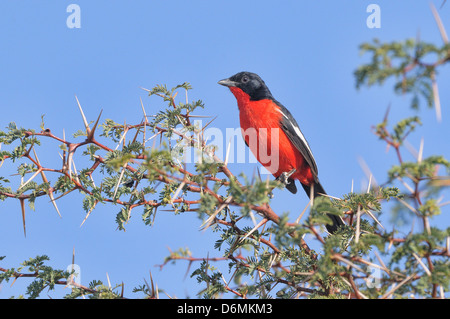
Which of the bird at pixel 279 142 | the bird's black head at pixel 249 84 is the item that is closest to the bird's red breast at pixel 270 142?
the bird at pixel 279 142

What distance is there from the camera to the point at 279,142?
6.53 meters

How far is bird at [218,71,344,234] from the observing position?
258 inches

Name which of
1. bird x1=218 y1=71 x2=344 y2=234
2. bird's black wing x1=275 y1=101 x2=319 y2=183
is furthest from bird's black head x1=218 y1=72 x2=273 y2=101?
bird's black wing x1=275 y1=101 x2=319 y2=183

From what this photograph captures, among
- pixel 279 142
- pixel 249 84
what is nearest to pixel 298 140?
pixel 279 142

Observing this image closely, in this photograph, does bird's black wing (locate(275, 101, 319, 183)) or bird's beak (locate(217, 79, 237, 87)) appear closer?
bird's black wing (locate(275, 101, 319, 183))

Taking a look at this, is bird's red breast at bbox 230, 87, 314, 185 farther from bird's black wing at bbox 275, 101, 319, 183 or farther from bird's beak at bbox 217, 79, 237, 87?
bird's beak at bbox 217, 79, 237, 87

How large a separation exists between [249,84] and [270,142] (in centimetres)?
126

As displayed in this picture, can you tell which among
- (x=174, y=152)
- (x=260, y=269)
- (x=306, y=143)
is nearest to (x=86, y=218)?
(x=174, y=152)

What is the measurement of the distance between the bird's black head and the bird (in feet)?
0.63

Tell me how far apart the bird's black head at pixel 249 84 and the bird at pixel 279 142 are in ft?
0.63

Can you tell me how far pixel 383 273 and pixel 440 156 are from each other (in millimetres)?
923

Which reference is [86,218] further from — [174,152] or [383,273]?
[383,273]

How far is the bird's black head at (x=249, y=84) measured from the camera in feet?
23.9
